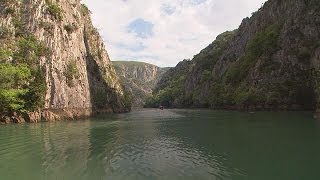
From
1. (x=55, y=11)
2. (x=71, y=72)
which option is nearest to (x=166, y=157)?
(x=71, y=72)

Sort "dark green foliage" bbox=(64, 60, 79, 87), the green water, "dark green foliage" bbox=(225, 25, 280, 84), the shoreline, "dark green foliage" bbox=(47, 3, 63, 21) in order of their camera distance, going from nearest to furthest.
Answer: the green water, the shoreline, "dark green foliage" bbox=(47, 3, 63, 21), "dark green foliage" bbox=(64, 60, 79, 87), "dark green foliage" bbox=(225, 25, 280, 84)

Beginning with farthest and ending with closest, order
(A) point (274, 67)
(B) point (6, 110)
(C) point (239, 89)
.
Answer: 1. (C) point (239, 89)
2. (A) point (274, 67)
3. (B) point (6, 110)

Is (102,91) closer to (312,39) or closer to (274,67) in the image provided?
(274,67)

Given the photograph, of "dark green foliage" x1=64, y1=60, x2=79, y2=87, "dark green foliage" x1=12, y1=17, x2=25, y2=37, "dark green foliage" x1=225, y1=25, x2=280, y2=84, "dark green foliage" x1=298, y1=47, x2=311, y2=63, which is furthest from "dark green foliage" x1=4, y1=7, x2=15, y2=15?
"dark green foliage" x1=225, y1=25, x2=280, y2=84


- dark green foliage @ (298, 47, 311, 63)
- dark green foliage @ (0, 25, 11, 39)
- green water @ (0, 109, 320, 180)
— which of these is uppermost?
dark green foliage @ (0, 25, 11, 39)

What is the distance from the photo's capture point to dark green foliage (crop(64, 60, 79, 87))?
9950 cm

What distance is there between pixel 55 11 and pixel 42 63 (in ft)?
60.2

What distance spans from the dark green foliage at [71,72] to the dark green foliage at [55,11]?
1254 cm

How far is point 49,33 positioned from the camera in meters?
96.1

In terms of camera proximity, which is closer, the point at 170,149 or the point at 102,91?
the point at 170,149

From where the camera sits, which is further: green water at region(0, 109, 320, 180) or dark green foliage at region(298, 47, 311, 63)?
dark green foliage at region(298, 47, 311, 63)

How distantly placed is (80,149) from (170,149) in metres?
9.10

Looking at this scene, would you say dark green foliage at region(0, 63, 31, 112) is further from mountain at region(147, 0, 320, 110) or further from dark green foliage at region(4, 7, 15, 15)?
mountain at region(147, 0, 320, 110)

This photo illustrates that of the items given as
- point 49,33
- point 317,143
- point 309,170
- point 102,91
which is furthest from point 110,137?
point 102,91
